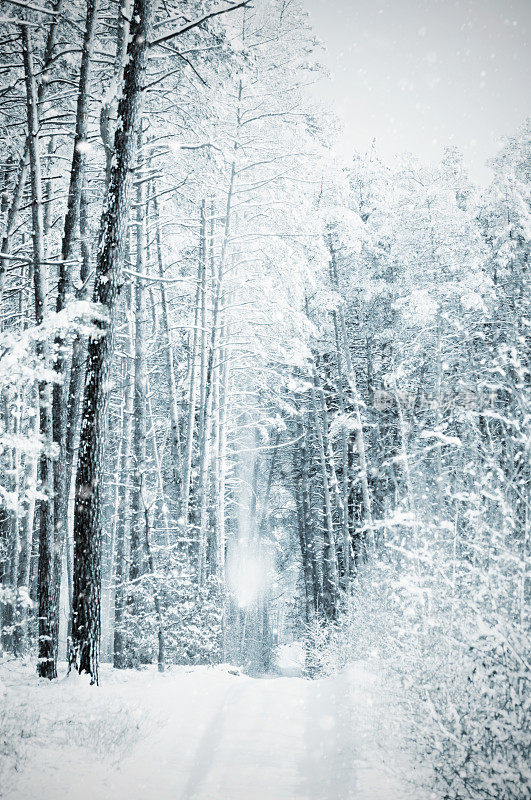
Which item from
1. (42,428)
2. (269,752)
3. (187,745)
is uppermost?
(42,428)

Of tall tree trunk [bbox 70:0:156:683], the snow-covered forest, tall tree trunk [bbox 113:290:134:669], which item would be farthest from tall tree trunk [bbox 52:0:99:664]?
tall tree trunk [bbox 113:290:134:669]

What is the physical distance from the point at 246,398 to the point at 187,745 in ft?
44.5

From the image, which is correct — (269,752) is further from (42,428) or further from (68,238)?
(68,238)

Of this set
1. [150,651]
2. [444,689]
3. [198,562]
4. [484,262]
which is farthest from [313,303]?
[444,689]

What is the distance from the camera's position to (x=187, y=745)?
4.66 meters

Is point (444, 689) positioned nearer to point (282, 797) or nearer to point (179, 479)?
point (282, 797)

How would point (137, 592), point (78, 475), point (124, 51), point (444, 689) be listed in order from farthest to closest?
point (137, 592) < point (124, 51) < point (78, 475) < point (444, 689)

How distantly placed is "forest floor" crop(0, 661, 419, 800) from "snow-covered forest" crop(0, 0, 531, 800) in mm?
33

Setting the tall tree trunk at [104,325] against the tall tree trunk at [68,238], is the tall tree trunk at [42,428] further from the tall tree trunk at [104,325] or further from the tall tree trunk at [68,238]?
the tall tree trunk at [104,325]

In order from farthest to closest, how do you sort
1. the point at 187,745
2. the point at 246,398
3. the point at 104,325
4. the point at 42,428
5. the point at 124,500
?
the point at 246,398 < the point at 124,500 < the point at 42,428 < the point at 104,325 < the point at 187,745

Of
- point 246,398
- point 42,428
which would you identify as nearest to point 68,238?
point 42,428

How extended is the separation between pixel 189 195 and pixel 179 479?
241 inches

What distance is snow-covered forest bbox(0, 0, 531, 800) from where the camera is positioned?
3898 millimetres

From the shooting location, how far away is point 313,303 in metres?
12.6
